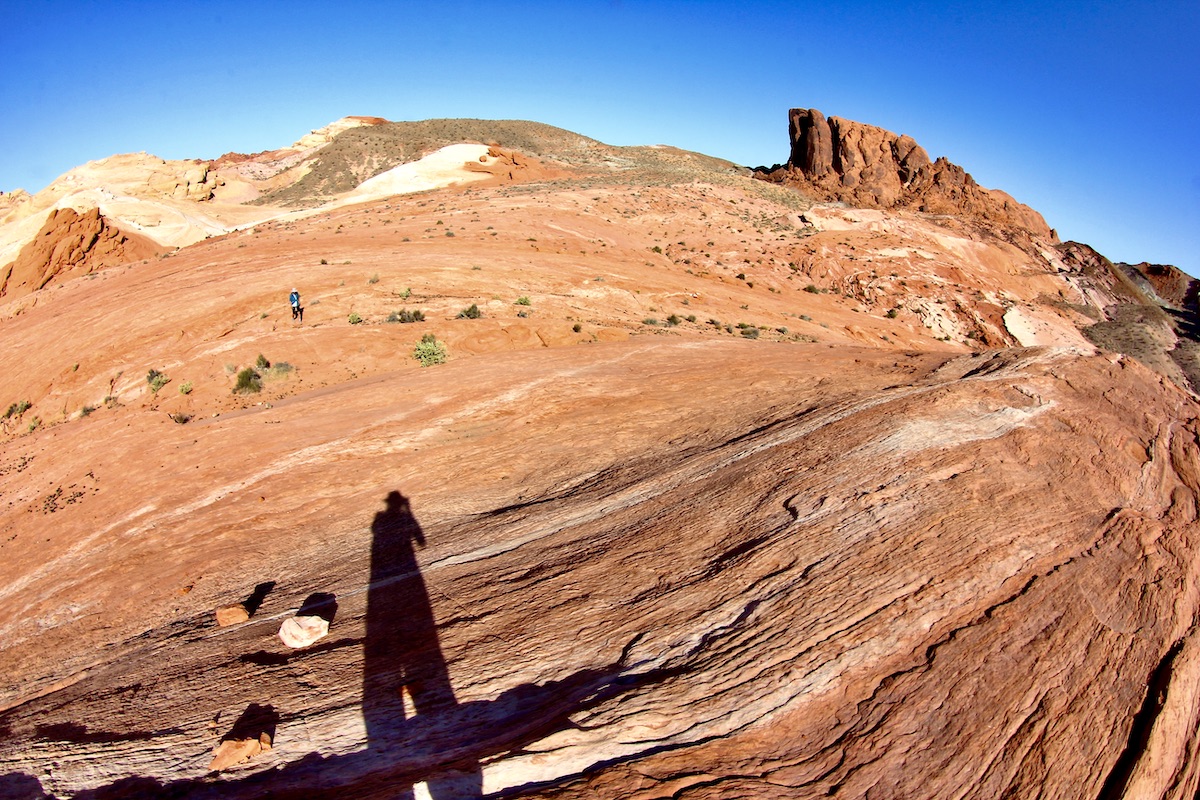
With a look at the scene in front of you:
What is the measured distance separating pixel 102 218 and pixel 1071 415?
54147 mm

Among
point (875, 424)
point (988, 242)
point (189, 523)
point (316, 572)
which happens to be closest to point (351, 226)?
point (189, 523)

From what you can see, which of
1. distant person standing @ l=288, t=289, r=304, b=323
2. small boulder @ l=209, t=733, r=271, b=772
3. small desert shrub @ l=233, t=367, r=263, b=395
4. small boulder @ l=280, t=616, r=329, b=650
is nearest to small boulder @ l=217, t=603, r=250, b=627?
small boulder @ l=280, t=616, r=329, b=650

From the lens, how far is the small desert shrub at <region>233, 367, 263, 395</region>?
18.4 meters

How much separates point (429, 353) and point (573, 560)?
43.9 feet

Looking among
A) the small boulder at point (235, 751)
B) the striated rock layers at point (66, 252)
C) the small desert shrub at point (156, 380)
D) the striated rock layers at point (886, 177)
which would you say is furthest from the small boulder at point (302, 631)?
the striated rock layers at point (886, 177)

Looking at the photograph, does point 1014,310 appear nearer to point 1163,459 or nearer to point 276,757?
point 1163,459

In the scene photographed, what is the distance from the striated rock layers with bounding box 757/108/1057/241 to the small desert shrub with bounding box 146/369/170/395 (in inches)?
1870

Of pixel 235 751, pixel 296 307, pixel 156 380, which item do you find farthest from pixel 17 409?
pixel 235 751

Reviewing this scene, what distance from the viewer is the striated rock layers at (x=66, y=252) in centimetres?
3884

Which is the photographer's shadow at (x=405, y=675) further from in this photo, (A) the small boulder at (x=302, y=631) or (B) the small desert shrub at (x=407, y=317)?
(B) the small desert shrub at (x=407, y=317)

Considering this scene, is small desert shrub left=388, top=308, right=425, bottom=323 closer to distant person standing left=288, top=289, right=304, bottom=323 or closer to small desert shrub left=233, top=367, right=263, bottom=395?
distant person standing left=288, top=289, right=304, bottom=323

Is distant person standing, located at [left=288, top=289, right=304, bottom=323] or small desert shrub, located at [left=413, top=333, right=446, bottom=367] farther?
distant person standing, located at [left=288, top=289, right=304, bottom=323]

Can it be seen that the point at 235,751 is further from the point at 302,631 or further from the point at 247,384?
the point at 247,384

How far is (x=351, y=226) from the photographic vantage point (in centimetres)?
3678
